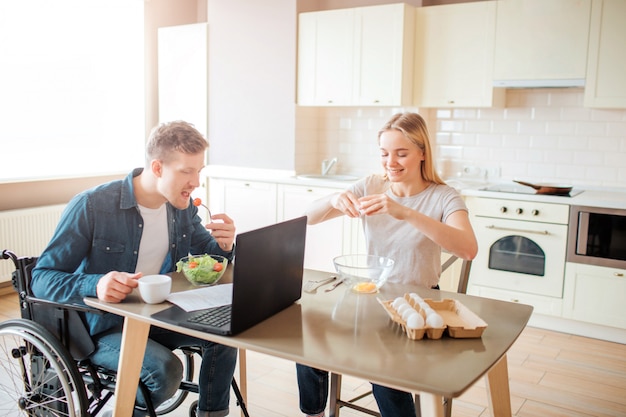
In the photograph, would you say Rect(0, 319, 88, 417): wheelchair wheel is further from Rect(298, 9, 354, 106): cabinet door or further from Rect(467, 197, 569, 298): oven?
Rect(298, 9, 354, 106): cabinet door

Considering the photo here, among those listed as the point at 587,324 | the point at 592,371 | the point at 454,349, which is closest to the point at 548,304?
the point at 587,324

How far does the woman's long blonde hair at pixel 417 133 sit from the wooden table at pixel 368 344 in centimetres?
52

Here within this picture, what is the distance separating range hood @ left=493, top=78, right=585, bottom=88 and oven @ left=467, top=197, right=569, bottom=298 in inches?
32.2

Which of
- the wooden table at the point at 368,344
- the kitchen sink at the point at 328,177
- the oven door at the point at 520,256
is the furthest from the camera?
the kitchen sink at the point at 328,177

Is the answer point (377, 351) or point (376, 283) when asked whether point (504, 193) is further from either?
point (377, 351)

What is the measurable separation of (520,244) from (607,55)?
4.38ft

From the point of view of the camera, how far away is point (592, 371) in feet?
11.2

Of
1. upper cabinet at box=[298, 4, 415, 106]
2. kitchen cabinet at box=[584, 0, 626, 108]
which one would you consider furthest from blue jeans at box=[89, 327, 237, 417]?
kitchen cabinet at box=[584, 0, 626, 108]

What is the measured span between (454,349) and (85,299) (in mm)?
1147

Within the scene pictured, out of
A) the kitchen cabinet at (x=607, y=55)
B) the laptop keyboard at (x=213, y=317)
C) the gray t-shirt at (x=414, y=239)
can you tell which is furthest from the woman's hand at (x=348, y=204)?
the kitchen cabinet at (x=607, y=55)

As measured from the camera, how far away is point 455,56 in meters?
4.39

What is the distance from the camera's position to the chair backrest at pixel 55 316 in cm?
207

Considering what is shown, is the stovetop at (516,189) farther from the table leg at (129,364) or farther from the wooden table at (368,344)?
the table leg at (129,364)

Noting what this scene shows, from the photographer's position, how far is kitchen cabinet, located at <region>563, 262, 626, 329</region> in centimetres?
379
